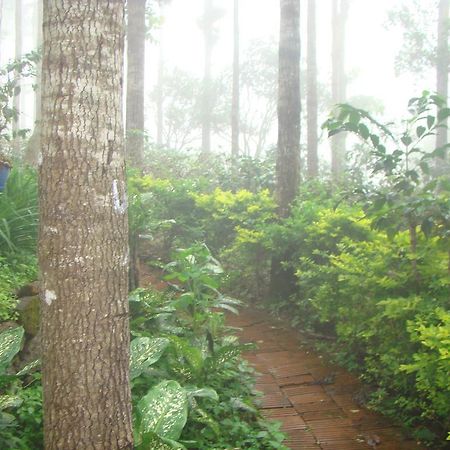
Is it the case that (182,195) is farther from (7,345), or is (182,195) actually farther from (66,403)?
(66,403)

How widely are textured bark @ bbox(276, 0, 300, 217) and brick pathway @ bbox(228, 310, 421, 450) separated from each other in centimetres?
200

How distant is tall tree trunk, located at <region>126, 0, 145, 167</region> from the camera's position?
29.8 feet

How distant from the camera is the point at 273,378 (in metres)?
4.29

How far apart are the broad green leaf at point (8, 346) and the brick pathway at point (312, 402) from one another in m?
1.83

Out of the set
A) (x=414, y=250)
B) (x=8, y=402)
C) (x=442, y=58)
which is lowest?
(x=8, y=402)

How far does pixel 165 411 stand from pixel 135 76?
750cm

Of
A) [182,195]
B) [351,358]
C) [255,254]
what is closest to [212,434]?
[351,358]

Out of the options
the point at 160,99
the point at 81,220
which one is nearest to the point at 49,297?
the point at 81,220

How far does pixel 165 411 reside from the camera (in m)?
2.69

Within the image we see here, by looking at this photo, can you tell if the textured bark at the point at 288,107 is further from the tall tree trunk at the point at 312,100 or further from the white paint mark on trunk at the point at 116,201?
the tall tree trunk at the point at 312,100

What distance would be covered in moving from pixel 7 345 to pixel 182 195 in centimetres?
524

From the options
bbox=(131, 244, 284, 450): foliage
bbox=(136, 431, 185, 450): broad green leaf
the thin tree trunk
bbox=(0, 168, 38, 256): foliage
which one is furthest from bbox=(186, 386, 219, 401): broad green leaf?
bbox=(0, 168, 38, 256): foliage

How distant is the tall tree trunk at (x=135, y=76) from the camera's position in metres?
9.09

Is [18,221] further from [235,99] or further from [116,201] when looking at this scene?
[235,99]
